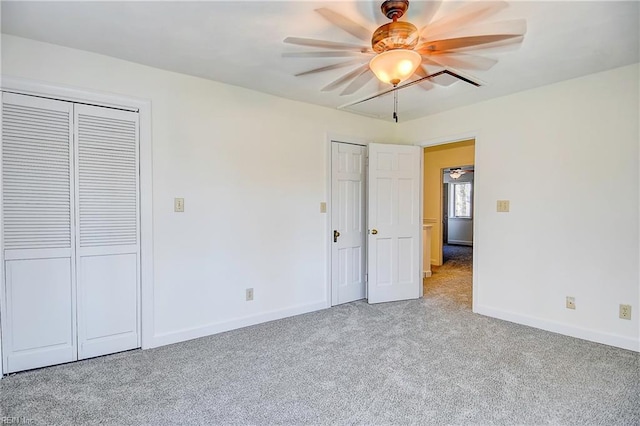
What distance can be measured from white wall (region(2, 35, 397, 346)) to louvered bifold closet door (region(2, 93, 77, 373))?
322 millimetres

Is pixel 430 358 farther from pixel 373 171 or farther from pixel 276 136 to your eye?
pixel 276 136

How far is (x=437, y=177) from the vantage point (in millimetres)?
6449

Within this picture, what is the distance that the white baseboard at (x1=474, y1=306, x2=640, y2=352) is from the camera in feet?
8.91

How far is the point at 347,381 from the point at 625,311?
2429mm

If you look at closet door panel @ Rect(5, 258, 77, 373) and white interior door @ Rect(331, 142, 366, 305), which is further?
white interior door @ Rect(331, 142, 366, 305)

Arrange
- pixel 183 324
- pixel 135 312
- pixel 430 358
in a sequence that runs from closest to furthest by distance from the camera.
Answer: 1. pixel 430 358
2. pixel 135 312
3. pixel 183 324

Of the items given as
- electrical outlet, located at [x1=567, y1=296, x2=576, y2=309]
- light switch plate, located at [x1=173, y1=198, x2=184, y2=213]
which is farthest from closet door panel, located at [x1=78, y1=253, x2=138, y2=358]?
electrical outlet, located at [x1=567, y1=296, x2=576, y2=309]

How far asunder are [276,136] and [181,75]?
1.04 metres

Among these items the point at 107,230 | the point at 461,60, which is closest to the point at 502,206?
the point at 461,60

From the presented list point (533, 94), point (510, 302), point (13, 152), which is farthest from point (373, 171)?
point (13, 152)

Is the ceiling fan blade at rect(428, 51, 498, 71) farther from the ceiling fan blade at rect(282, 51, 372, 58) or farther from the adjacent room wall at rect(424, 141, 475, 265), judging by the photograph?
the adjacent room wall at rect(424, 141, 475, 265)

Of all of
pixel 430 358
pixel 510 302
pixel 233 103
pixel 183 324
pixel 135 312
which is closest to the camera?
pixel 430 358

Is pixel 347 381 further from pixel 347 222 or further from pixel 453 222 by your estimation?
pixel 453 222

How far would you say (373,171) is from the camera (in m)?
4.02
